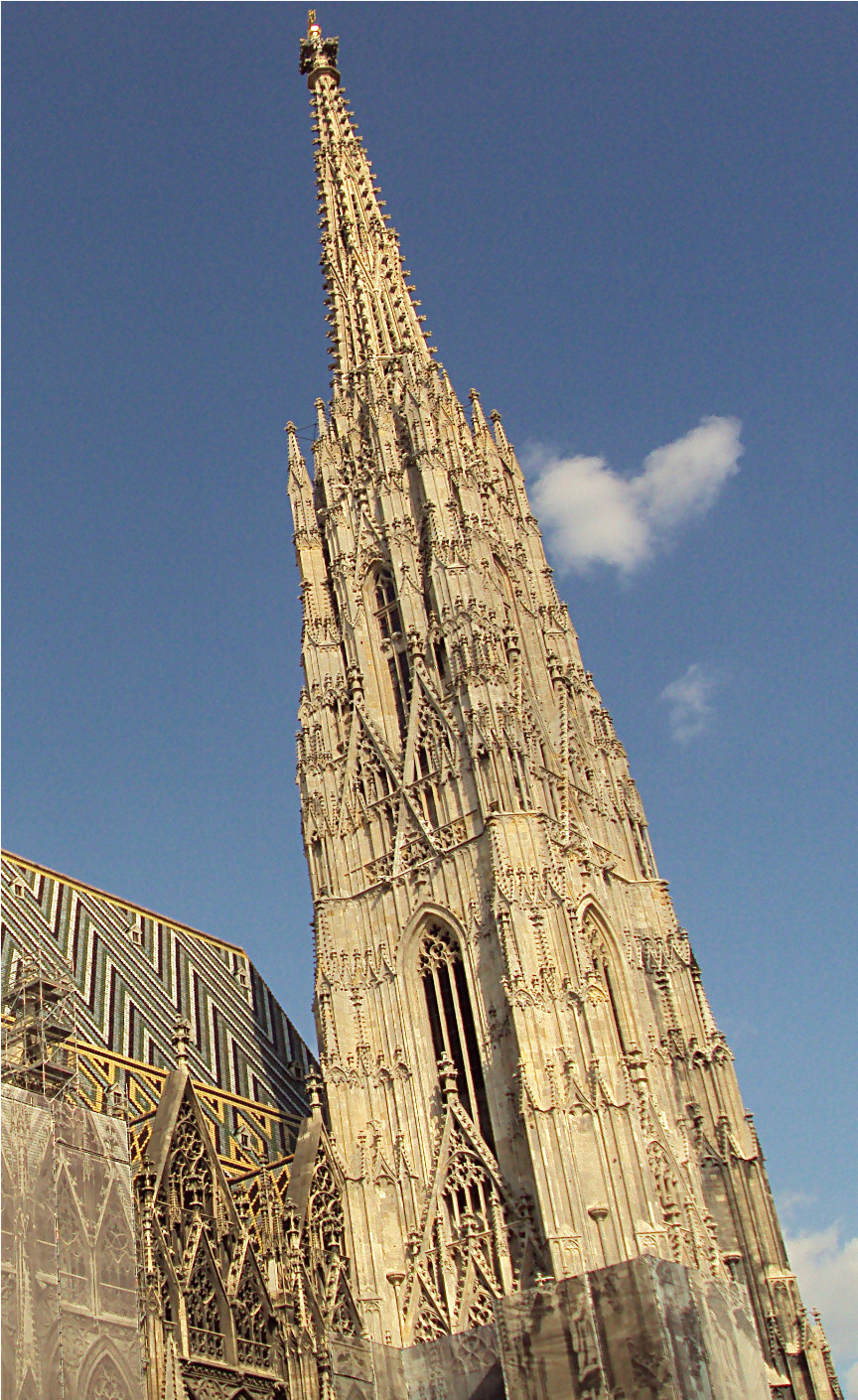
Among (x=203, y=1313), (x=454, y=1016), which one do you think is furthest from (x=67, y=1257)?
(x=454, y=1016)

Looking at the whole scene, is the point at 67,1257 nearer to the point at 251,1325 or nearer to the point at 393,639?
the point at 251,1325

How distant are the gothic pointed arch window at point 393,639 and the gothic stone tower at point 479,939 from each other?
0.24 ft

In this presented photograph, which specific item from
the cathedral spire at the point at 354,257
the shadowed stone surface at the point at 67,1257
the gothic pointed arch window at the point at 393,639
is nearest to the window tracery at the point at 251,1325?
the shadowed stone surface at the point at 67,1257

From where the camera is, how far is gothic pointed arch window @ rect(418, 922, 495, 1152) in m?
28.2

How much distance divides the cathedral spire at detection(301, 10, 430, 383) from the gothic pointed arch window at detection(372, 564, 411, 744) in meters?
7.86

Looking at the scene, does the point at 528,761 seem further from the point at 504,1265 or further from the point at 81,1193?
the point at 81,1193

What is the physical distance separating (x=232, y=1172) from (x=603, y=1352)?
32.2ft

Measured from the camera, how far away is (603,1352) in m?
23.5

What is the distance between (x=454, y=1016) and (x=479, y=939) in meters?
1.63

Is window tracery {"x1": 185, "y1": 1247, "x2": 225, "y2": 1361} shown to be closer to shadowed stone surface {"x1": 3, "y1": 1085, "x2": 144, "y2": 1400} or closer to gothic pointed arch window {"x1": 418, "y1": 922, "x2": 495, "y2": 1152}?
shadowed stone surface {"x1": 3, "y1": 1085, "x2": 144, "y2": 1400}

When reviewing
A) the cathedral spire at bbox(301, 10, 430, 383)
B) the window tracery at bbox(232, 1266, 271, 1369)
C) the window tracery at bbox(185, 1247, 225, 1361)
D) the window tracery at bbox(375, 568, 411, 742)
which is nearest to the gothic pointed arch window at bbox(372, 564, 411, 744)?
the window tracery at bbox(375, 568, 411, 742)

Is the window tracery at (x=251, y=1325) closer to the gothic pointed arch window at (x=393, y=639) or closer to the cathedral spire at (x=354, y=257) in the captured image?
the gothic pointed arch window at (x=393, y=639)

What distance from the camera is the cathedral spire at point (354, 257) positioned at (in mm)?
42562

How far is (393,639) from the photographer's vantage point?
3528 centimetres
